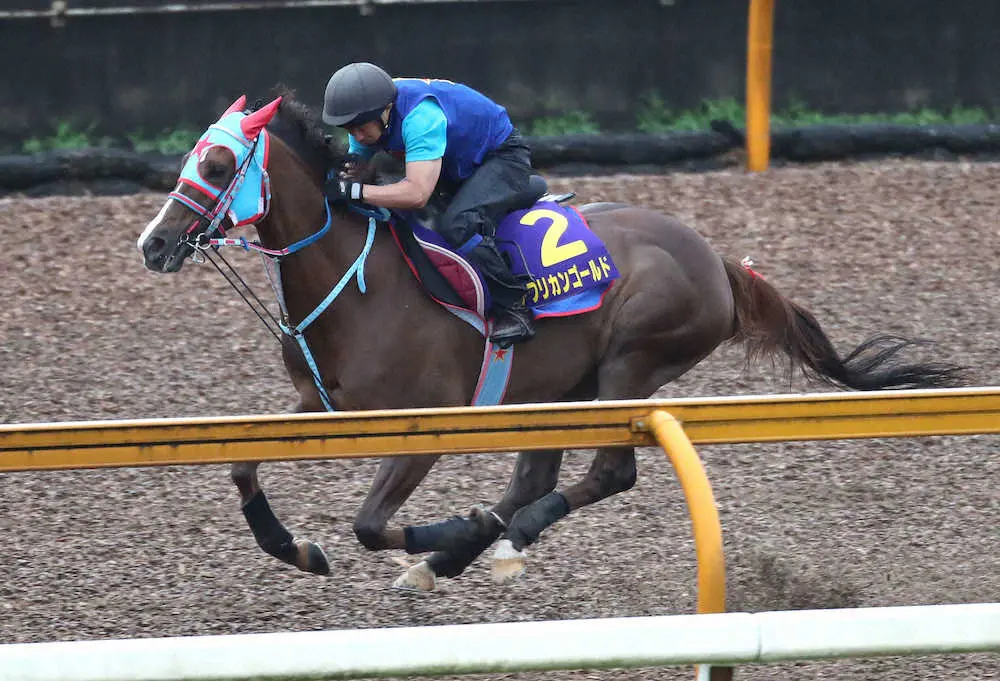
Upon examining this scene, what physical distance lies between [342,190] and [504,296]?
62cm

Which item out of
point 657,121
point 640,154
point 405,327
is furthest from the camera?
point 657,121

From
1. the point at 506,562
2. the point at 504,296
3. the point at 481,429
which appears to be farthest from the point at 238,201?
the point at 481,429

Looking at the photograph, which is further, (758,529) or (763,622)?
(758,529)

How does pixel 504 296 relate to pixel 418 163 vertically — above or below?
below

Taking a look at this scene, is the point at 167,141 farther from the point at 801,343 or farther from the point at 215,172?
the point at 801,343

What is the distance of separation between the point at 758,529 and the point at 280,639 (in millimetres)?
3190

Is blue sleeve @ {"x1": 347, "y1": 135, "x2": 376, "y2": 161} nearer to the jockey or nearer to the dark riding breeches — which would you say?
the jockey

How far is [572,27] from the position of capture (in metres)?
9.37

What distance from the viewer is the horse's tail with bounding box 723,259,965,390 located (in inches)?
203

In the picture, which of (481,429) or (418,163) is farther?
(418,163)

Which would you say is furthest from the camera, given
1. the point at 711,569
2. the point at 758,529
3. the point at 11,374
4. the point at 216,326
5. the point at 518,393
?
the point at 216,326

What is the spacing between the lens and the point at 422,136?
14.4 ft

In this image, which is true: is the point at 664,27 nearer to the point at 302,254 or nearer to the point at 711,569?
the point at 302,254

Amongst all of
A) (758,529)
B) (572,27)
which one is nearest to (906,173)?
(572,27)
